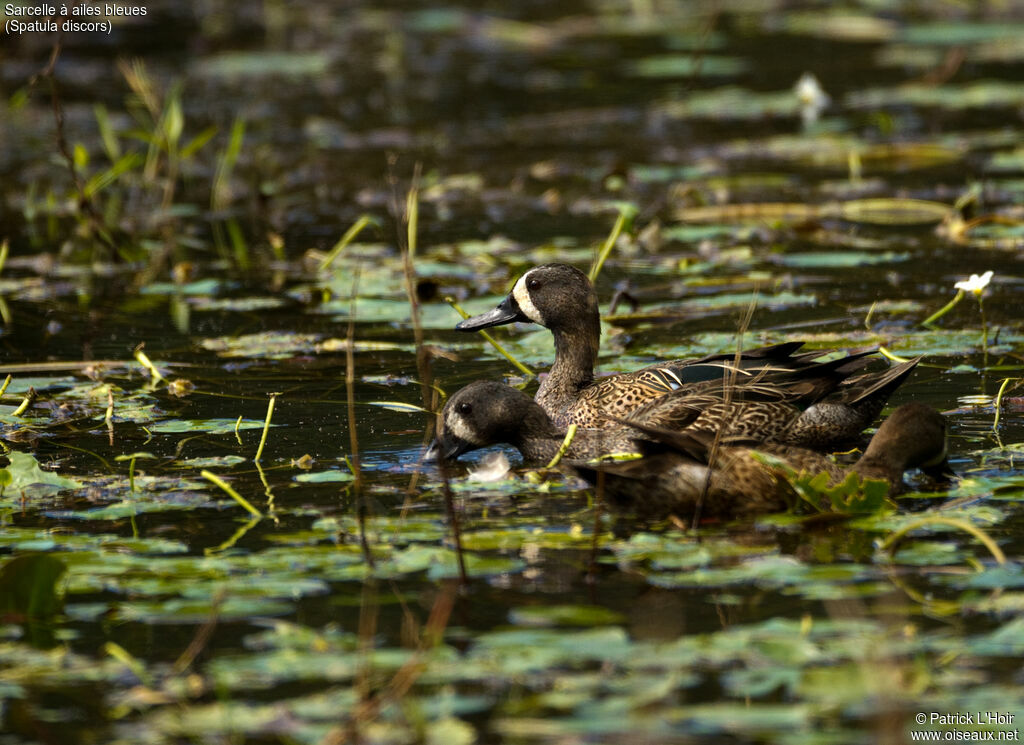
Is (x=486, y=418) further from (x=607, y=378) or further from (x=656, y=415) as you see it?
(x=607, y=378)

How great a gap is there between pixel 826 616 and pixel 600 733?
92cm

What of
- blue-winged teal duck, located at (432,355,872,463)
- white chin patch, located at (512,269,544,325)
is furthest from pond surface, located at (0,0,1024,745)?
white chin patch, located at (512,269,544,325)

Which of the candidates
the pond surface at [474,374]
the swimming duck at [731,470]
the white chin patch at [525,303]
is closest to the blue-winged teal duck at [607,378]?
the white chin patch at [525,303]

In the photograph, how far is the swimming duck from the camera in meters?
5.17

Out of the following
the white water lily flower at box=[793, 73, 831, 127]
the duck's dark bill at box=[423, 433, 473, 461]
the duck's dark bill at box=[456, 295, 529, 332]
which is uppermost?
the white water lily flower at box=[793, 73, 831, 127]

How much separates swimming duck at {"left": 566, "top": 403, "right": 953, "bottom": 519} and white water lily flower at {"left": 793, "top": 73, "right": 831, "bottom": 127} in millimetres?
7861

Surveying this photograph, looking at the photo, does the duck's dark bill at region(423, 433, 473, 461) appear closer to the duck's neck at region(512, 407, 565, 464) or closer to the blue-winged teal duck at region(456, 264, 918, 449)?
the duck's neck at region(512, 407, 565, 464)

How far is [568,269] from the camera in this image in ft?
23.0

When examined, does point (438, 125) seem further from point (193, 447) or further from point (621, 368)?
point (193, 447)

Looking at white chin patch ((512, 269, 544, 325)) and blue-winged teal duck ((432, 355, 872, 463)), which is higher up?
white chin patch ((512, 269, 544, 325))

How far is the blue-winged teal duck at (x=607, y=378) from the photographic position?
6.12 meters

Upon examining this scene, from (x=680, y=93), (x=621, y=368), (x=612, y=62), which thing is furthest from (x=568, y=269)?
(x=612, y=62)

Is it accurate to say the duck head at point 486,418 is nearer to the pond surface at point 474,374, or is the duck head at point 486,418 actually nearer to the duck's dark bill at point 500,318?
the pond surface at point 474,374

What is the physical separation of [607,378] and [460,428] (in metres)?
0.88
